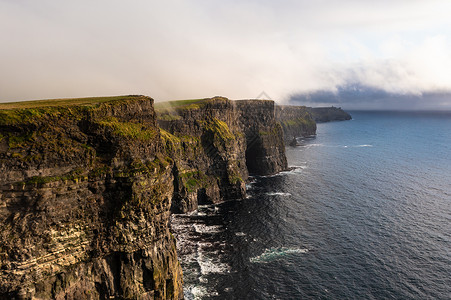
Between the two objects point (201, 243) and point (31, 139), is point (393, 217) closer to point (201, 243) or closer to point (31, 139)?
point (201, 243)

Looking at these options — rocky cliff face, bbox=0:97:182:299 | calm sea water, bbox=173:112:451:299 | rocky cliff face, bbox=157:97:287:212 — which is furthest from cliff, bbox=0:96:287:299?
rocky cliff face, bbox=157:97:287:212

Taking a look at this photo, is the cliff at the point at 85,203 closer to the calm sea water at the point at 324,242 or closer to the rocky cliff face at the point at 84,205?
the rocky cliff face at the point at 84,205

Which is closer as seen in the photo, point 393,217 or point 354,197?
point 393,217

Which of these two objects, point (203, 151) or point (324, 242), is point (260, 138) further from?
point (324, 242)

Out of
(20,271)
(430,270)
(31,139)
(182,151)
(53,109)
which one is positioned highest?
(53,109)

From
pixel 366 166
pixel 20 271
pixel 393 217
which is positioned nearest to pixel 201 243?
pixel 20 271

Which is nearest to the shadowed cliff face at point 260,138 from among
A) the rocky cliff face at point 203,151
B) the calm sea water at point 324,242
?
the rocky cliff face at point 203,151

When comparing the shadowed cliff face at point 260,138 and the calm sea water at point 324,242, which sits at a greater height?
the shadowed cliff face at point 260,138
